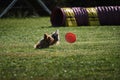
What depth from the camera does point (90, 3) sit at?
44.3 m

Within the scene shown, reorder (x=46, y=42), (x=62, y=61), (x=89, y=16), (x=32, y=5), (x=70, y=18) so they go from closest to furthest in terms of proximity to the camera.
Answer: (x=62, y=61)
(x=46, y=42)
(x=70, y=18)
(x=89, y=16)
(x=32, y=5)

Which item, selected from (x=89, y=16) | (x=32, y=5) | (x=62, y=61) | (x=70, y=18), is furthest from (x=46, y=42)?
(x=32, y=5)

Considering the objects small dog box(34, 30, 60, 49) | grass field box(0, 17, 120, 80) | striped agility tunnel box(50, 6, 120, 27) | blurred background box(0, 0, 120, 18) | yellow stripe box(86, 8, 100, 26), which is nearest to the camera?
grass field box(0, 17, 120, 80)

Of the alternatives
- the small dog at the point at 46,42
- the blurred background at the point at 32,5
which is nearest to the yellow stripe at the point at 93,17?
the small dog at the point at 46,42

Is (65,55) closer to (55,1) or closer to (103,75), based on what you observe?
(103,75)

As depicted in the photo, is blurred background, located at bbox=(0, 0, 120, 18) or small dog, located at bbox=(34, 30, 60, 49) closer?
small dog, located at bbox=(34, 30, 60, 49)

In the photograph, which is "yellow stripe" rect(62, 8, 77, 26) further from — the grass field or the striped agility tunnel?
the grass field

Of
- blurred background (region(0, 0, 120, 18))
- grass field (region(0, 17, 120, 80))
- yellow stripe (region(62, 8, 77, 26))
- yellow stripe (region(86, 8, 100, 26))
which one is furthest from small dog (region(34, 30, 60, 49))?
blurred background (region(0, 0, 120, 18))

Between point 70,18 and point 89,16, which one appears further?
point 89,16

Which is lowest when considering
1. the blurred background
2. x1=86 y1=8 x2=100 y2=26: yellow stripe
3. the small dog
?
the blurred background

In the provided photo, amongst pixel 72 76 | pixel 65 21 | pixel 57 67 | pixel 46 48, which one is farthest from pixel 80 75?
pixel 65 21

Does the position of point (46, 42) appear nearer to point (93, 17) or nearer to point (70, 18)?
point (70, 18)

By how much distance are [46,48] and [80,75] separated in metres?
5.64

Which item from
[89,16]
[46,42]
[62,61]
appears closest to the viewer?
[62,61]
